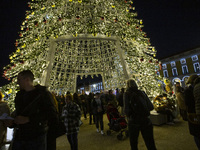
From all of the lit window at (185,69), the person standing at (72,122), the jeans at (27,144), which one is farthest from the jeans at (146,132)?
the lit window at (185,69)

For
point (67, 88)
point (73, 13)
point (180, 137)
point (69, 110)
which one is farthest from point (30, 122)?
point (67, 88)

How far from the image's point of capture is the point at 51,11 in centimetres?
603

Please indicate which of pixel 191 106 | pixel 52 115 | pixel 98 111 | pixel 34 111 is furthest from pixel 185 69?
pixel 34 111

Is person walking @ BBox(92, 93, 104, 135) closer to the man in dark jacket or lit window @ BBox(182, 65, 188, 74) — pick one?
the man in dark jacket

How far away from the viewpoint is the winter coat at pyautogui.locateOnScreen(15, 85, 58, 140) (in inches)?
56.2

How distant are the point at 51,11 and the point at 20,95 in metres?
5.89

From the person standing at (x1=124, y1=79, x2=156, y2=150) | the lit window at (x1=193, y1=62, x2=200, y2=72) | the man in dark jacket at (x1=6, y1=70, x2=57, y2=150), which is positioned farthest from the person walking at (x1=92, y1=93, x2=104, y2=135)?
the lit window at (x1=193, y1=62, x2=200, y2=72)

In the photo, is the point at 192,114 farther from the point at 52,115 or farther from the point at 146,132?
the point at 52,115

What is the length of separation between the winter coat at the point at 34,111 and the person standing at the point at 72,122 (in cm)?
158

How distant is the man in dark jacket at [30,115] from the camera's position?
1425 millimetres

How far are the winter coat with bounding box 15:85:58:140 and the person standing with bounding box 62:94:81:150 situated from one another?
158 cm

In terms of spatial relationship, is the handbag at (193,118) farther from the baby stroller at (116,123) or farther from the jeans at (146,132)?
the baby stroller at (116,123)

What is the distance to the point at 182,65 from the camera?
37.4m

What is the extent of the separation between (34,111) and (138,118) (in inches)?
74.8
